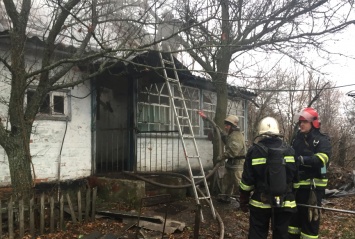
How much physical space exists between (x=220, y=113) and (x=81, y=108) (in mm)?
3738

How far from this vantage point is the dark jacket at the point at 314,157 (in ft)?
14.5

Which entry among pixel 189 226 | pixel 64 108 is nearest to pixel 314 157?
pixel 189 226

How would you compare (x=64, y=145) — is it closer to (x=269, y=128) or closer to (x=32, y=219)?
(x=32, y=219)

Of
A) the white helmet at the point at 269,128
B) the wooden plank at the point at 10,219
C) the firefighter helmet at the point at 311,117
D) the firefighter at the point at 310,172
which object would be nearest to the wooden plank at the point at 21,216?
the wooden plank at the point at 10,219

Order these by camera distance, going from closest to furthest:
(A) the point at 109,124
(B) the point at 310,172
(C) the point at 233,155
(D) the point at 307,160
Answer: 1. (D) the point at 307,160
2. (B) the point at 310,172
3. (C) the point at 233,155
4. (A) the point at 109,124

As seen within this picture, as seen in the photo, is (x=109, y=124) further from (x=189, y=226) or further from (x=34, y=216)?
(x=189, y=226)

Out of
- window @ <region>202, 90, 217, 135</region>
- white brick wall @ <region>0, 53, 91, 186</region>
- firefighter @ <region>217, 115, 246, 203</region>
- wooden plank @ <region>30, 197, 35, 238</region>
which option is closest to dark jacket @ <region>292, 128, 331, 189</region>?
firefighter @ <region>217, 115, 246, 203</region>

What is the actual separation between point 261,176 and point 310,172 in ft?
3.47

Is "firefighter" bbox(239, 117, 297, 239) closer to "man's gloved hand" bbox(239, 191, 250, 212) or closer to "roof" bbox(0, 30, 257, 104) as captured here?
"man's gloved hand" bbox(239, 191, 250, 212)

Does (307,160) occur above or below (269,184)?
above

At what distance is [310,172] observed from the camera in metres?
4.60

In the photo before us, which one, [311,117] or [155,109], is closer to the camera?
[311,117]

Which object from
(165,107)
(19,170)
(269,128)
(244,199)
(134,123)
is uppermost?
(165,107)

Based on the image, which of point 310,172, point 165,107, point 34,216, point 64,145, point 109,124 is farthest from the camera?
point 165,107
